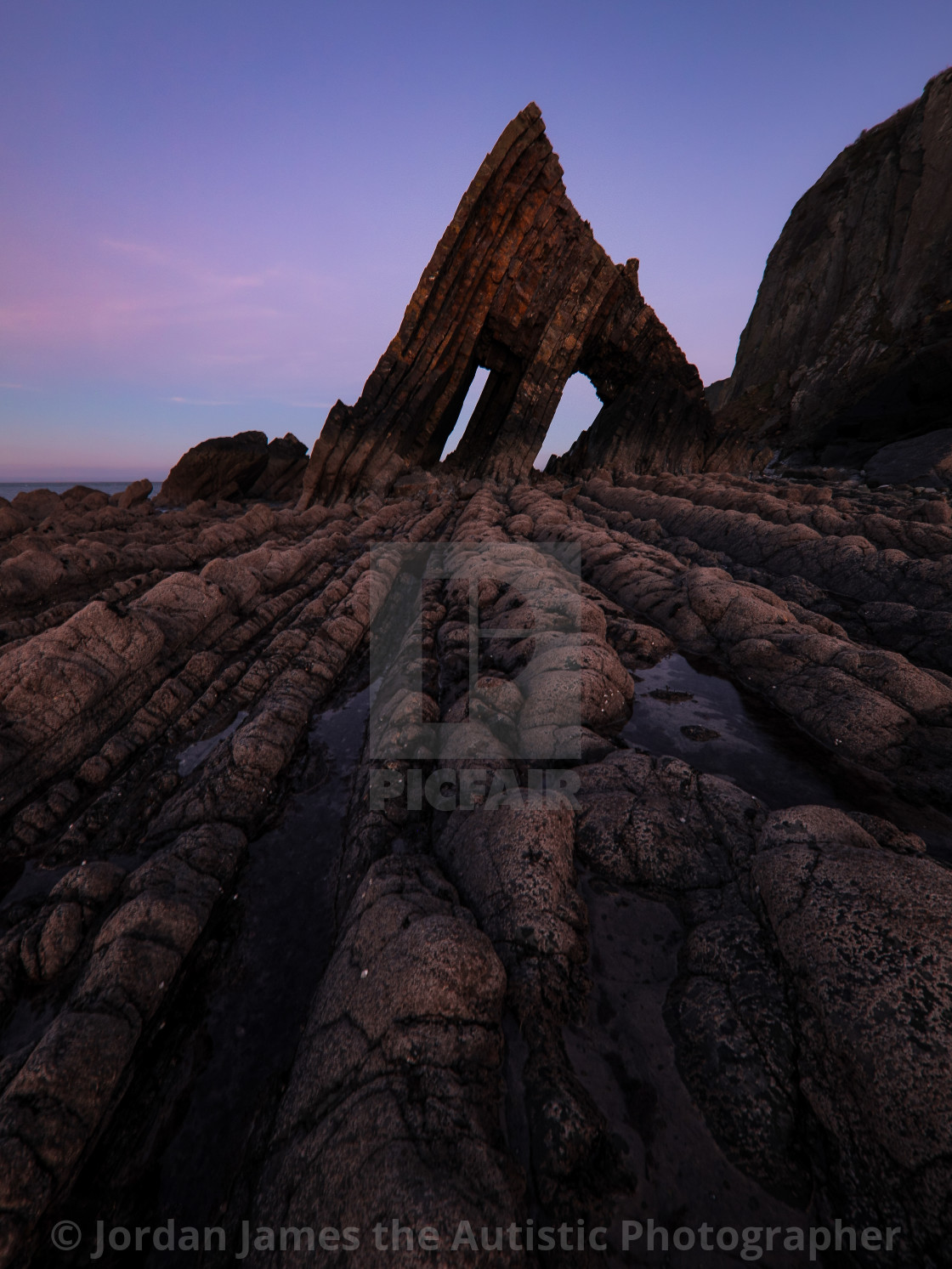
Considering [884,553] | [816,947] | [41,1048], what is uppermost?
[884,553]

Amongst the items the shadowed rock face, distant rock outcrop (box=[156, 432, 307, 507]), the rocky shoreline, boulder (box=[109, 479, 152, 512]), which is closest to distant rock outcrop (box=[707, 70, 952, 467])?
the shadowed rock face

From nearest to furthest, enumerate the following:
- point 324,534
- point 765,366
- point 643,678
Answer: point 643,678 → point 324,534 → point 765,366

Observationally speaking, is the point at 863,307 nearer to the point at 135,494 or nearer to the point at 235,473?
the point at 235,473

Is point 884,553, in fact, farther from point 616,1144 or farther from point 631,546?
point 616,1144

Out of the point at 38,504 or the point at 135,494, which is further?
the point at 135,494

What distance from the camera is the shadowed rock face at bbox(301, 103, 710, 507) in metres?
22.8

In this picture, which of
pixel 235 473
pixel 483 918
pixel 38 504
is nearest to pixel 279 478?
pixel 235 473

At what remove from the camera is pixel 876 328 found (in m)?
35.7

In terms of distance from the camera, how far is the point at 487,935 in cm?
322

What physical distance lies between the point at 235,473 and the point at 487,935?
1449 inches

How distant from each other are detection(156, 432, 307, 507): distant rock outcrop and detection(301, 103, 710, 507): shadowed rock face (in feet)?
43.1

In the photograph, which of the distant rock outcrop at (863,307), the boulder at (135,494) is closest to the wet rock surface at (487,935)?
the boulder at (135,494)

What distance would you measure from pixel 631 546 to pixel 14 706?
39.1ft

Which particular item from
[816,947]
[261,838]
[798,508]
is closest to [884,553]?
[798,508]
